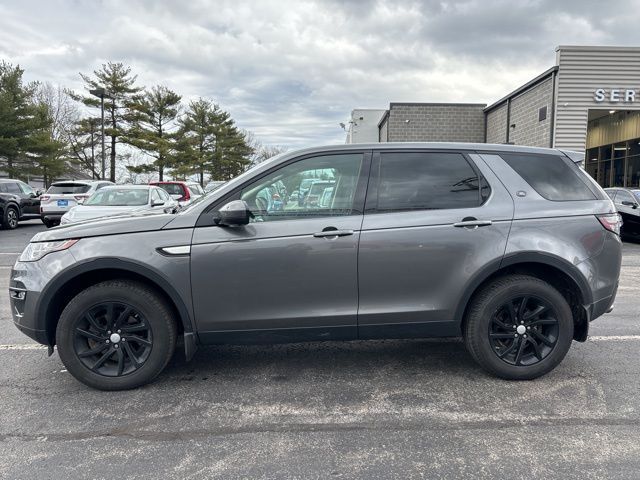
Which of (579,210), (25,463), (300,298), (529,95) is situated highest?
(529,95)

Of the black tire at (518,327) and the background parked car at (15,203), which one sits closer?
the black tire at (518,327)

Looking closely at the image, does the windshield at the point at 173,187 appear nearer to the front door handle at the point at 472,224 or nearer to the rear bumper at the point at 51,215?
the rear bumper at the point at 51,215

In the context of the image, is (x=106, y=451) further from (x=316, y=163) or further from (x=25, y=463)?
(x=316, y=163)

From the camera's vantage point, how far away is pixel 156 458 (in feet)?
8.66

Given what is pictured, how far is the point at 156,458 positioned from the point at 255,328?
1065mm

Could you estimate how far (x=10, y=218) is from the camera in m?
15.6

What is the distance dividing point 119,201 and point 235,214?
852 cm

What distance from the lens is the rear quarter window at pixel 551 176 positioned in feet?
12.1

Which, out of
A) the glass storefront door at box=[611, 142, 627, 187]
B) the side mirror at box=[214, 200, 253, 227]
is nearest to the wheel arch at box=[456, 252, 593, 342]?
the side mirror at box=[214, 200, 253, 227]

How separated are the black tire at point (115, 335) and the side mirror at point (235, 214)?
2.57ft

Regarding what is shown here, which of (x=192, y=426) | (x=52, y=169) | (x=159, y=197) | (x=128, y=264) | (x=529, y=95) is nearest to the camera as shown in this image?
(x=192, y=426)

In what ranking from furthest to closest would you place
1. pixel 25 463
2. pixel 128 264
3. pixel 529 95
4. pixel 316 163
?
pixel 529 95, pixel 316 163, pixel 128 264, pixel 25 463

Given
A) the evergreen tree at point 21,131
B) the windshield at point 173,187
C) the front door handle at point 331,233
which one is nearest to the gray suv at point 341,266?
the front door handle at point 331,233

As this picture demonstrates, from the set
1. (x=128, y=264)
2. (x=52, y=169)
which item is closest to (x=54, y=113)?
(x=52, y=169)
